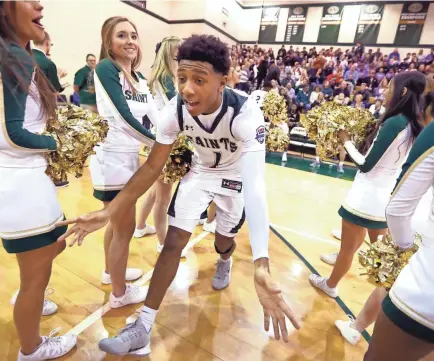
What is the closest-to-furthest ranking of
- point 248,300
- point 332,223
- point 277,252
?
1. point 248,300
2. point 277,252
3. point 332,223

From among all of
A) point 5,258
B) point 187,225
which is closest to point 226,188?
point 187,225

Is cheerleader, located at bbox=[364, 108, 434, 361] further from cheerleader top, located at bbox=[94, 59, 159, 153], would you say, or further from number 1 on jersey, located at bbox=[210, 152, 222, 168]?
cheerleader top, located at bbox=[94, 59, 159, 153]

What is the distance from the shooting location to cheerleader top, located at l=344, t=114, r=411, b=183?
1933 mm

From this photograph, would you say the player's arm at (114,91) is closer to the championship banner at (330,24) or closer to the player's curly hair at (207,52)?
the player's curly hair at (207,52)

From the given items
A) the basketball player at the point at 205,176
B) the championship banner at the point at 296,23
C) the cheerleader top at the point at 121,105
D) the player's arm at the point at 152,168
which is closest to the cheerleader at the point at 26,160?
the basketball player at the point at 205,176

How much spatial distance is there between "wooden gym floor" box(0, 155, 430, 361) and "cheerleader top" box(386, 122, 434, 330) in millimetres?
1143

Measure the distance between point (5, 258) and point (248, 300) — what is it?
2.16 meters

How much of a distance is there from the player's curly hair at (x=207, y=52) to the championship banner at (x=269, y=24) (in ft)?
58.1

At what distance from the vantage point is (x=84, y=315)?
2.17m

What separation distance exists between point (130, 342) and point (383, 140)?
6.39 ft

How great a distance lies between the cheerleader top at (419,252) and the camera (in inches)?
40.7

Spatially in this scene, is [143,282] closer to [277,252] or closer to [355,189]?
[277,252]

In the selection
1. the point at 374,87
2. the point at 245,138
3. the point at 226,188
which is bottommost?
the point at 226,188

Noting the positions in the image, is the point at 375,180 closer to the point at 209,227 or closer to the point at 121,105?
the point at 121,105
